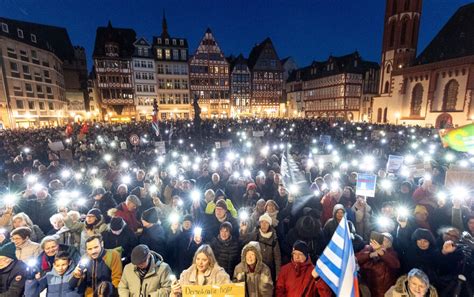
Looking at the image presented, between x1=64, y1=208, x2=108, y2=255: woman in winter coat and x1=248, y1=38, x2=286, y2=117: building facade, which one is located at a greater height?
x1=248, y1=38, x2=286, y2=117: building facade

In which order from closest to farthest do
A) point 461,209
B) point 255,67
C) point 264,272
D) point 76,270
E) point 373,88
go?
1. point 76,270
2. point 264,272
3. point 461,209
4. point 373,88
5. point 255,67

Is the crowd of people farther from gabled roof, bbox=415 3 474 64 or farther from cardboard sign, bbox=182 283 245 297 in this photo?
gabled roof, bbox=415 3 474 64

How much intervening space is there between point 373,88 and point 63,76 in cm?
6342

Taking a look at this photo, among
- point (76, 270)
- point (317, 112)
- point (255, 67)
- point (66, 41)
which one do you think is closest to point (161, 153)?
point (76, 270)

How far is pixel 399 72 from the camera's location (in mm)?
40125

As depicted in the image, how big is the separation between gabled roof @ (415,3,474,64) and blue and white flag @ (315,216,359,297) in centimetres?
3954

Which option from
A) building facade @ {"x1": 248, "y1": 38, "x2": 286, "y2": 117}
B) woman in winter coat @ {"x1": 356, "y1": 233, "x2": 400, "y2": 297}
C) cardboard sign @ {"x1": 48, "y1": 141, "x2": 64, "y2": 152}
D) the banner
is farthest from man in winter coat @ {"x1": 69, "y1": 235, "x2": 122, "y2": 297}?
building facade @ {"x1": 248, "y1": 38, "x2": 286, "y2": 117}

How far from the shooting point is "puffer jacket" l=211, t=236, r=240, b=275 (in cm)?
451

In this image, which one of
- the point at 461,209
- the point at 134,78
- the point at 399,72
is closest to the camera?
the point at 461,209

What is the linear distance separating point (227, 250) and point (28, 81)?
161ft

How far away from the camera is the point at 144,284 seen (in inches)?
144

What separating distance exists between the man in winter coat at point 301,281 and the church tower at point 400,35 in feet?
154

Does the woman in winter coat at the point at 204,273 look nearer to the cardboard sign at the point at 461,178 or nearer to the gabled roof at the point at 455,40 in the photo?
the cardboard sign at the point at 461,178

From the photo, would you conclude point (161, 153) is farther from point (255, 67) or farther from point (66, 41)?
point (66, 41)
